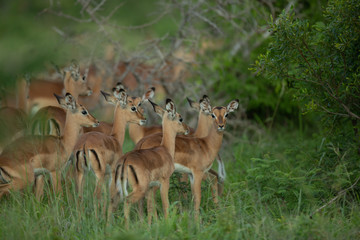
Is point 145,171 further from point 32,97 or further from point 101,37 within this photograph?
point 32,97

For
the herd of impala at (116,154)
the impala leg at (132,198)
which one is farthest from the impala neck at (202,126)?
the impala leg at (132,198)

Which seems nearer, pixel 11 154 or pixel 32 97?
pixel 11 154

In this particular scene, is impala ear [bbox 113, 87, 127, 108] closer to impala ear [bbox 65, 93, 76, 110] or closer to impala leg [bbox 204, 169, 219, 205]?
impala ear [bbox 65, 93, 76, 110]

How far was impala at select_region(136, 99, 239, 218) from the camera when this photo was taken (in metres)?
5.61

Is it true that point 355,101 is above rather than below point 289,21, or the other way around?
below

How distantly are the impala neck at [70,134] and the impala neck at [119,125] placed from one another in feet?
1.51

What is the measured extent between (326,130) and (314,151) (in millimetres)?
579

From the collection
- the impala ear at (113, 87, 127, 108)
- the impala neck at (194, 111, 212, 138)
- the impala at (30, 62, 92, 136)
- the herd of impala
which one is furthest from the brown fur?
the impala neck at (194, 111, 212, 138)

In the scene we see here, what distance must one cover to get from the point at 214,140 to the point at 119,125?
1102 mm

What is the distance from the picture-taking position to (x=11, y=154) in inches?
195

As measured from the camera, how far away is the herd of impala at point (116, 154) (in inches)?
184

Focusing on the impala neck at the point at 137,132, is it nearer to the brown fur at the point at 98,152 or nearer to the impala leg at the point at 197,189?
the brown fur at the point at 98,152

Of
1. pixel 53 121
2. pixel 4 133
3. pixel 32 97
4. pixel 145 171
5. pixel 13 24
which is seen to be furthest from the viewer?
pixel 32 97

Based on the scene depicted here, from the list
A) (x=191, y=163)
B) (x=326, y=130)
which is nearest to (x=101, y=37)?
(x=191, y=163)
